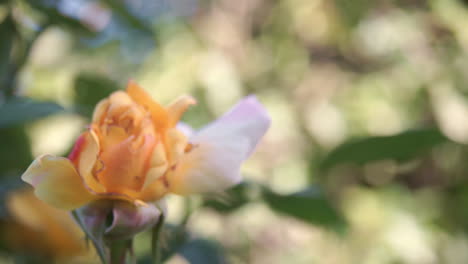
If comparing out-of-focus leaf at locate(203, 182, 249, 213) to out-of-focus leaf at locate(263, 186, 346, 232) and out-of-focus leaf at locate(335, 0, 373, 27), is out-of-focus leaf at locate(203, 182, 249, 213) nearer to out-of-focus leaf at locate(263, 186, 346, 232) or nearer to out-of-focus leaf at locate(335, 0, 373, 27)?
out-of-focus leaf at locate(263, 186, 346, 232)

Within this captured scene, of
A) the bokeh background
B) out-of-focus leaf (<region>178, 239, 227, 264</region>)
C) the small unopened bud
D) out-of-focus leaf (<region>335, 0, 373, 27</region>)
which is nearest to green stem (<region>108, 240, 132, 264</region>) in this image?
the small unopened bud

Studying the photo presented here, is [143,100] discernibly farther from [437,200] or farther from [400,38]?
[400,38]

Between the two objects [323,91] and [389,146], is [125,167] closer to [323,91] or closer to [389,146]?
[389,146]

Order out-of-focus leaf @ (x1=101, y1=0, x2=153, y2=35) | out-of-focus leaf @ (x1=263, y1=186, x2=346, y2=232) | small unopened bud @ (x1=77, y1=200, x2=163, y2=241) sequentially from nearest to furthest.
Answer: small unopened bud @ (x1=77, y1=200, x2=163, y2=241)
out-of-focus leaf @ (x1=263, y1=186, x2=346, y2=232)
out-of-focus leaf @ (x1=101, y1=0, x2=153, y2=35)

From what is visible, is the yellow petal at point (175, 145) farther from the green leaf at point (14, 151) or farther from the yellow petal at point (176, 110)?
Result: the green leaf at point (14, 151)

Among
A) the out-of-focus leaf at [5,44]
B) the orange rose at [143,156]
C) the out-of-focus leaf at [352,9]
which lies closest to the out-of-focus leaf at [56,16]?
the out-of-focus leaf at [5,44]

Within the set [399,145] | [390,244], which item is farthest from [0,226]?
[390,244]

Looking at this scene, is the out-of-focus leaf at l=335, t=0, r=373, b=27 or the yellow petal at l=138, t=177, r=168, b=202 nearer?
the yellow petal at l=138, t=177, r=168, b=202
